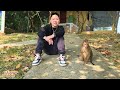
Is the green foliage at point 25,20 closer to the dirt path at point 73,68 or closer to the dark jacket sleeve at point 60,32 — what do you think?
the dark jacket sleeve at point 60,32

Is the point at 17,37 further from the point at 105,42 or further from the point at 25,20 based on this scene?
the point at 105,42

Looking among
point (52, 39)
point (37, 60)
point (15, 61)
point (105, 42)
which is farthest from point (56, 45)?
point (105, 42)

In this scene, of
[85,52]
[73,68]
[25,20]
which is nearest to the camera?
[73,68]

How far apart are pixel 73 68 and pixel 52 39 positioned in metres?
0.37

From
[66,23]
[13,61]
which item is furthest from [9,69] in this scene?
[66,23]

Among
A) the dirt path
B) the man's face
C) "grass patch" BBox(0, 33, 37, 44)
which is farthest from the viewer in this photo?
"grass patch" BBox(0, 33, 37, 44)

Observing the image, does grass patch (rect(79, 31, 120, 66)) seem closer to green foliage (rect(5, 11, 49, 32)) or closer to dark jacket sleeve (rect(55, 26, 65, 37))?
dark jacket sleeve (rect(55, 26, 65, 37))

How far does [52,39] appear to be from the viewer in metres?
4.05

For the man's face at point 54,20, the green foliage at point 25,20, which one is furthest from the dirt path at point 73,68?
the green foliage at point 25,20

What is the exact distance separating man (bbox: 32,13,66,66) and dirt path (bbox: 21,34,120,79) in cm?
7

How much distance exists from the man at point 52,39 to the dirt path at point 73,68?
0.07 m

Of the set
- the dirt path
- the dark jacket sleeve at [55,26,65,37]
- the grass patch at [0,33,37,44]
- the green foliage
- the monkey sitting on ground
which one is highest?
the green foliage

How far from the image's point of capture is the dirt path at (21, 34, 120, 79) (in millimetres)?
3842

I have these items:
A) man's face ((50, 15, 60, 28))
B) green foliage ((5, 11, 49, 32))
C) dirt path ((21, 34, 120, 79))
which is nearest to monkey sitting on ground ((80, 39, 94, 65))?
dirt path ((21, 34, 120, 79))
